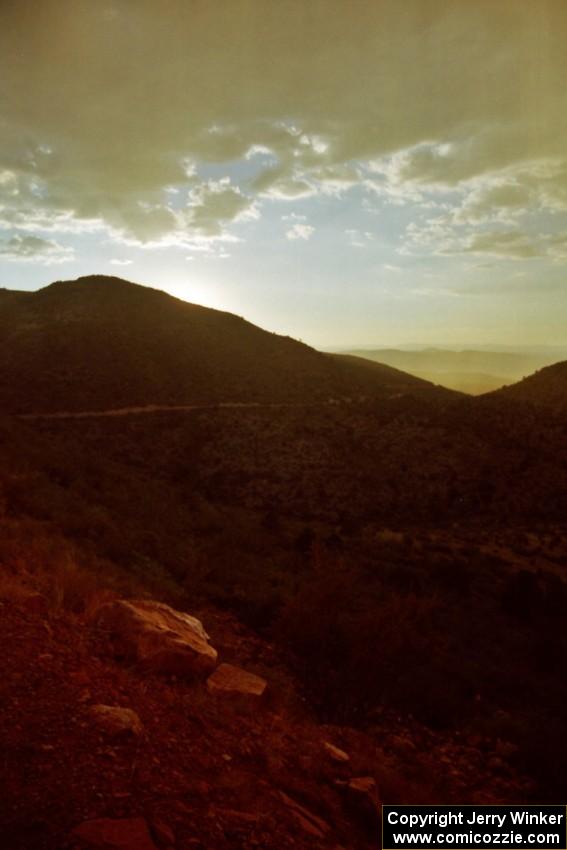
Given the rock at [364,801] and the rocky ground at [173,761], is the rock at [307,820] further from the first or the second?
Result: the rock at [364,801]

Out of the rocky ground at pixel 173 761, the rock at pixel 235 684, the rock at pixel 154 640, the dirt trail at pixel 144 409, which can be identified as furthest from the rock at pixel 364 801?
the dirt trail at pixel 144 409

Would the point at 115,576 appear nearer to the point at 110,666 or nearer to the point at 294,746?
the point at 110,666

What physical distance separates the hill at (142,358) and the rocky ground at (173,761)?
37.9 metres

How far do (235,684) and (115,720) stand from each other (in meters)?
1.88

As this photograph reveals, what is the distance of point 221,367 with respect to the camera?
54.7m

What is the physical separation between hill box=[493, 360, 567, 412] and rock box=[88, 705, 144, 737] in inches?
1653

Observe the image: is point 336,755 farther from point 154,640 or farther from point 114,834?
point 114,834

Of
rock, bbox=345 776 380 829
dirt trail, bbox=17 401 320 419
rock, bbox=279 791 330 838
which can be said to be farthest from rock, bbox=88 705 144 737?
dirt trail, bbox=17 401 320 419

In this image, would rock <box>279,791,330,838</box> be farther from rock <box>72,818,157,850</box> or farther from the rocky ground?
rock <box>72,818,157,850</box>

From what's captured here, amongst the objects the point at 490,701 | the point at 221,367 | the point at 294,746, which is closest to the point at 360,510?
the point at 490,701

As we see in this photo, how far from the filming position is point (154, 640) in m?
5.24

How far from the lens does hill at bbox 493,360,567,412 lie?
4325cm

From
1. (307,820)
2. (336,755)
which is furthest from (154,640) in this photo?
(307,820)

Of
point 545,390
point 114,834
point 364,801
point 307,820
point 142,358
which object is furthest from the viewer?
point 142,358
